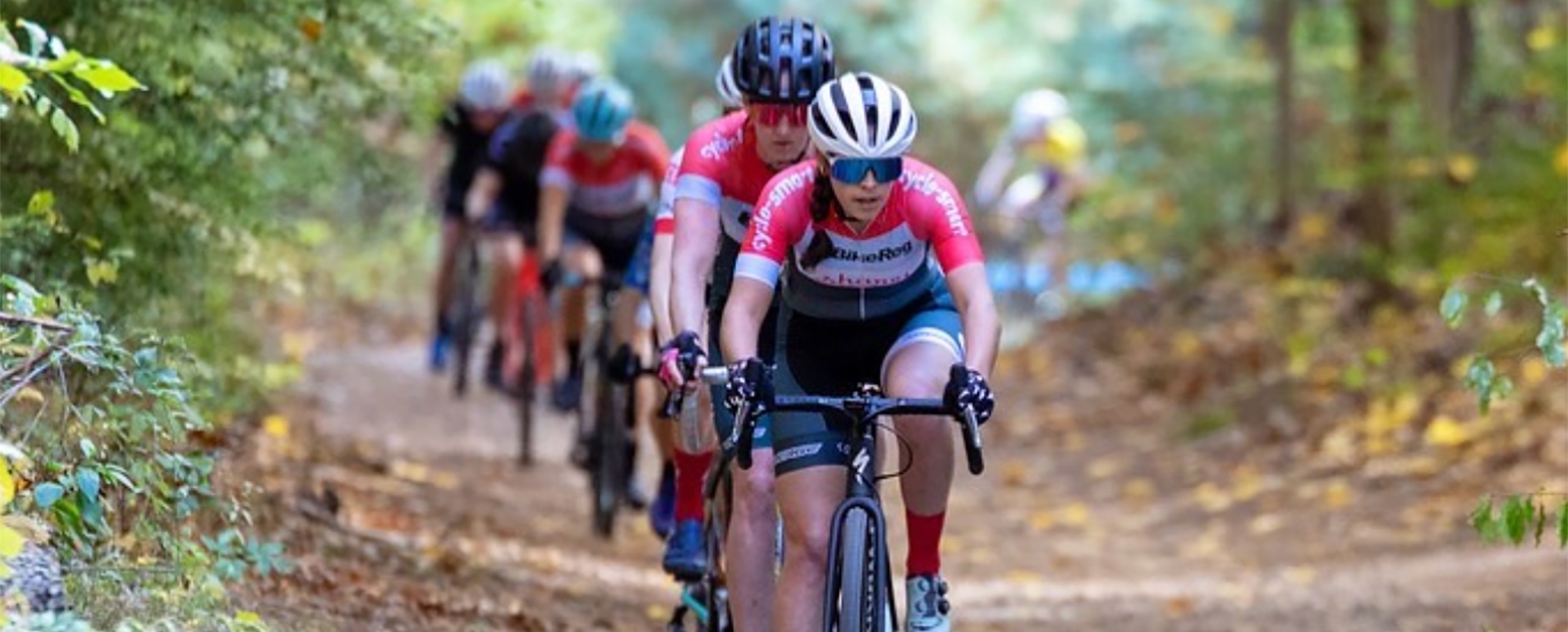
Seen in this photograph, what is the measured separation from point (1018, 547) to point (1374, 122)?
6.26 meters

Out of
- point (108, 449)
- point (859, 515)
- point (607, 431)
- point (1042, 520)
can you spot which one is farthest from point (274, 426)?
point (859, 515)

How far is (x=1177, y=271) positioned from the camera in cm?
2336

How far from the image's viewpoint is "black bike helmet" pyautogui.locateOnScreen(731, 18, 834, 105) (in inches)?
289

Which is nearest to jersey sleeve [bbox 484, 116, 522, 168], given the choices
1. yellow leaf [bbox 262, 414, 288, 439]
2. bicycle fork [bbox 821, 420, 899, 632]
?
yellow leaf [bbox 262, 414, 288, 439]

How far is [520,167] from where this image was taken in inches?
601

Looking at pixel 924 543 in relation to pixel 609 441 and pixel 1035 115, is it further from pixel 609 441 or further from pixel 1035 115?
pixel 1035 115

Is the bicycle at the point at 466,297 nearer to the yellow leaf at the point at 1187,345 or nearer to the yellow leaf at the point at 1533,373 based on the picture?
the yellow leaf at the point at 1187,345

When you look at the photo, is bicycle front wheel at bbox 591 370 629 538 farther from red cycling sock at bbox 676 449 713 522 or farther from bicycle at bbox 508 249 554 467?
red cycling sock at bbox 676 449 713 522

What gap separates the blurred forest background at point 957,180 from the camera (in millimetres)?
6512

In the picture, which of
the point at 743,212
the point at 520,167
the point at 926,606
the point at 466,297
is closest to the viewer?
the point at 926,606

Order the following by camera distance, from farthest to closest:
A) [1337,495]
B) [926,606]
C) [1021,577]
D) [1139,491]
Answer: [1139,491] → [1337,495] → [1021,577] → [926,606]

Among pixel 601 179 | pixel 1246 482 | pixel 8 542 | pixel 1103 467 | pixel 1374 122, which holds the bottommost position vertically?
pixel 8 542

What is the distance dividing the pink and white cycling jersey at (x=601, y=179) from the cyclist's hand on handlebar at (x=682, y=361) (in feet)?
17.9

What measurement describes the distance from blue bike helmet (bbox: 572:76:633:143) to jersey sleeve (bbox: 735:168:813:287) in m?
5.09
